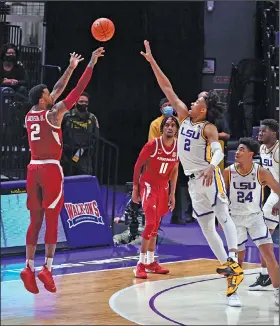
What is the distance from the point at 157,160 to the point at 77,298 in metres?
2.23

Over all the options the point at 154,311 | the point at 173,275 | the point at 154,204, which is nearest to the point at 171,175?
the point at 154,204

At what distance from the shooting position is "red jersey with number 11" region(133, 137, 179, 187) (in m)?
10.8

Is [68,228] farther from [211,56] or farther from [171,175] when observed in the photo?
[211,56]

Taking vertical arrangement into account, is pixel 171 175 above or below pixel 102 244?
above

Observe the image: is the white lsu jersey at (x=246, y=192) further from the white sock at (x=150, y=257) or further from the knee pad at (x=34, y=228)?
the knee pad at (x=34, y=228)

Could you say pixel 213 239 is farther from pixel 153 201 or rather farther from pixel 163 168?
pixel 163 168

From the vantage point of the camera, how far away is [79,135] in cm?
1355

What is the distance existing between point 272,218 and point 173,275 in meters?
1.38

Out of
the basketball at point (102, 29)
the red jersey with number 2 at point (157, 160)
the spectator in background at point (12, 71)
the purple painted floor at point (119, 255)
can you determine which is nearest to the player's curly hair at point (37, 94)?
the basketball at point (102, 29)

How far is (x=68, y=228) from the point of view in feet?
40.4

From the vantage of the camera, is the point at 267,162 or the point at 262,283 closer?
the point at 262,283

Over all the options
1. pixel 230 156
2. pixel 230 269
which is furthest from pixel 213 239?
pixel 230 156

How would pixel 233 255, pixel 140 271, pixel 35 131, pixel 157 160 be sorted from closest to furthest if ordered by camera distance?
pixel 233 255, pixel 35 131, pixel 140 271, pixel 157 160

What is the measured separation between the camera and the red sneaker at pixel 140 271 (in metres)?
10.5
